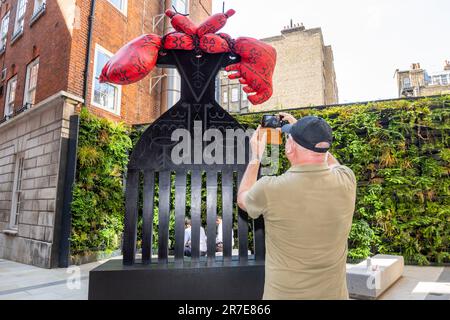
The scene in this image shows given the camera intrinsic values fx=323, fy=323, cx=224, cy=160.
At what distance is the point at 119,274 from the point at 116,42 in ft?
31.2

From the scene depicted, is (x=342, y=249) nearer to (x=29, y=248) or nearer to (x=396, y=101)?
(x=396, y=101)

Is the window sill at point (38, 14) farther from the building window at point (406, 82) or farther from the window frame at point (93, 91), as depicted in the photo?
the building window at point (406, 82)

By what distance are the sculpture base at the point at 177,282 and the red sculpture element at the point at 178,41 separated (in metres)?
2.10

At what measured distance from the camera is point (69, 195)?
7.94 meters

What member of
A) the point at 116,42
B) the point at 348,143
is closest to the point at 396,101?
the point at 348,143

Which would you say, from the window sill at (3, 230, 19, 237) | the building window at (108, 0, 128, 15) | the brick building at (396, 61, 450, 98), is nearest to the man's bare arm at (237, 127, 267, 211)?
the window sill at (3, 230, 19, 237)

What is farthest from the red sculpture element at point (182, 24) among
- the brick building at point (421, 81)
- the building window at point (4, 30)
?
the brick building at point (421, 81)

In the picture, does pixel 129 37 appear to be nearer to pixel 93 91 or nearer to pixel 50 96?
pixel 93 91

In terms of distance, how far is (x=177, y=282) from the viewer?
277 cm

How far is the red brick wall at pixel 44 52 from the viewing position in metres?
9.01

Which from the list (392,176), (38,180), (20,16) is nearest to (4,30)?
(20,16)

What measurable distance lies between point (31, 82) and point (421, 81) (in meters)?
31.9
